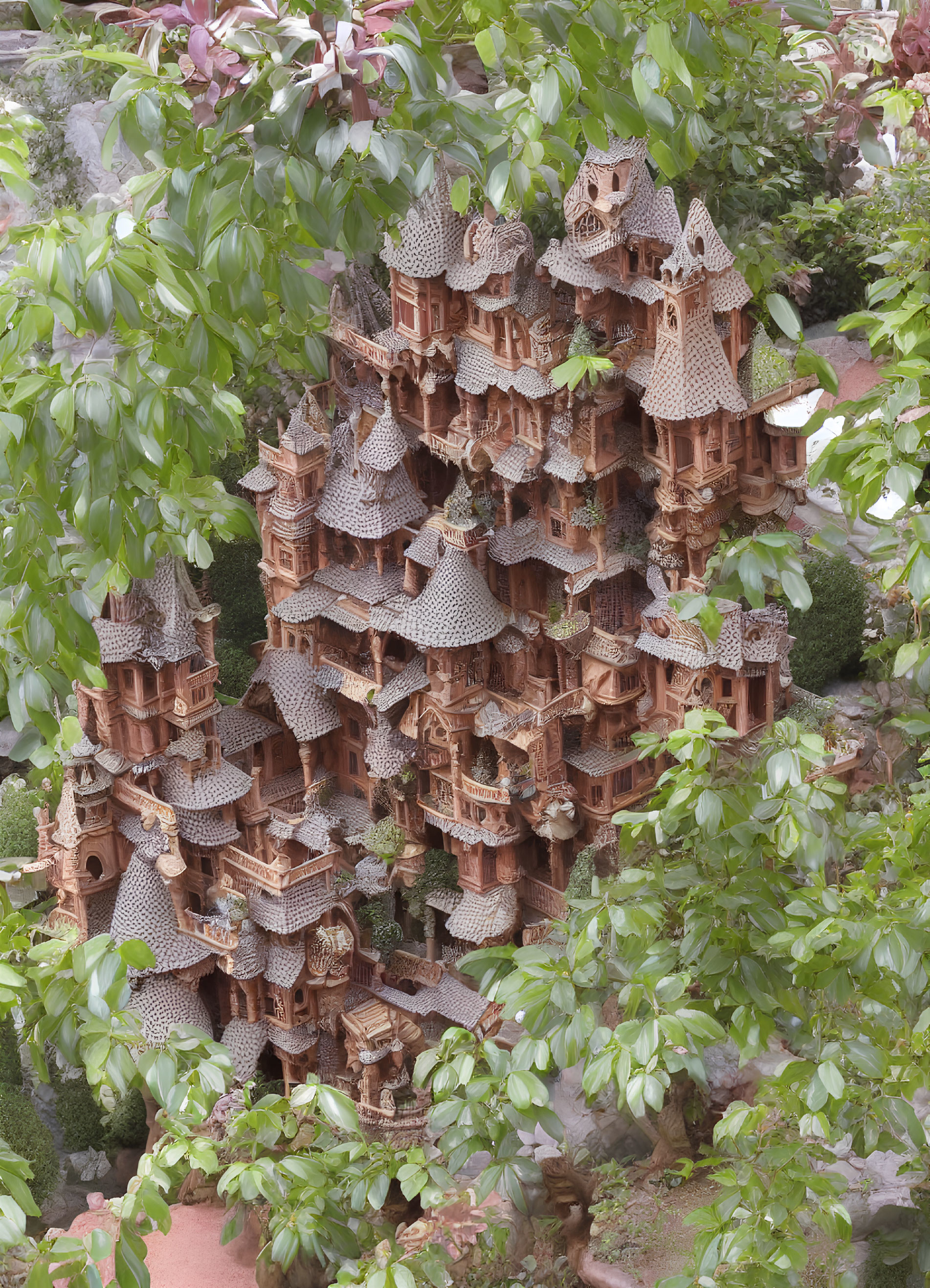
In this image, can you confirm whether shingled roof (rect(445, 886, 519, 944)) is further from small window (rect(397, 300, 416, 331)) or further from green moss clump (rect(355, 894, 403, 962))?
small window (rect(397, 300, 416, 331))

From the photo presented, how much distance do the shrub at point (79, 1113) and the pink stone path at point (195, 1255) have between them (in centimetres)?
143

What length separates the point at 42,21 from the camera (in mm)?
7414

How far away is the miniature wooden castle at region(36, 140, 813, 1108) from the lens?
15812 millimetres

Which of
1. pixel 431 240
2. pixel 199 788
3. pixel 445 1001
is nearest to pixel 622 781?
pixel 445 1001

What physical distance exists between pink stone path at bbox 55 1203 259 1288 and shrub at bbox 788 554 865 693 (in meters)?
8.66

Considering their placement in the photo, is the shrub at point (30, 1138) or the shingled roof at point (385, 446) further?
the shingled roof at point (385, 446)

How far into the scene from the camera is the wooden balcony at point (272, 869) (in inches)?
676

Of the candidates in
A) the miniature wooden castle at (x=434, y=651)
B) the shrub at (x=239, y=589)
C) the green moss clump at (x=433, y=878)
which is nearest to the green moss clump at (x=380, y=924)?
the miniature wooden castle at (x=434, y=651)

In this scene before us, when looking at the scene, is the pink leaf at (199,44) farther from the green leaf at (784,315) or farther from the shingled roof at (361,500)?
the shingled roof at (361,500)

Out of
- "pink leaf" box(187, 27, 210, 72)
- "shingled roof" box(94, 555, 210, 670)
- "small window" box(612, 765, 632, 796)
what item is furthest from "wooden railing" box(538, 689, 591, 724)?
"pink leaf" box(187, 27, 210, 72)

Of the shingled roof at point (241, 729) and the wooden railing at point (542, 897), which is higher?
the shingled roof at point (241, 729)

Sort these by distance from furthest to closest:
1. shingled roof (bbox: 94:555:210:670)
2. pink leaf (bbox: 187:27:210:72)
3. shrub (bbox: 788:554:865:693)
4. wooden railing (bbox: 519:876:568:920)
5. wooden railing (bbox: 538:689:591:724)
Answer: shrub (bbox: 788:554:865:693)
wooden railing (bbox: 519:876:568:920)
wooden railing (bbox: 538:689:591:724)
shingled roof (bbox: 94:555:210:670)
pink leaf (bbox: 187:27:210:72)

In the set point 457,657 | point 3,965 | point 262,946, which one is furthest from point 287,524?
point 3,965

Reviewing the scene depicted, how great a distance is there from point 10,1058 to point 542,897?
5502 millimetres
